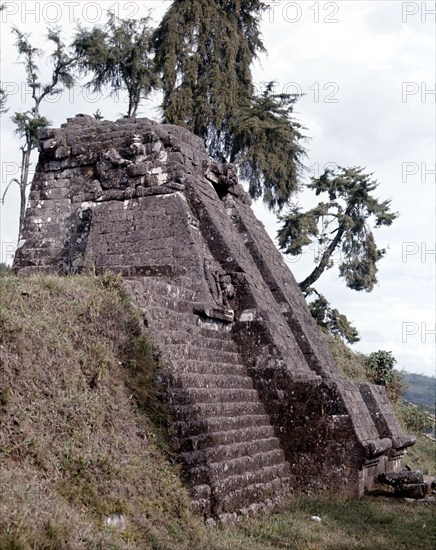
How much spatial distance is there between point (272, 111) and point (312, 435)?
16301 mm

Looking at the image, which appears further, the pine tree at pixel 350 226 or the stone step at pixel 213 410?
the pine tree at pixel 350 226

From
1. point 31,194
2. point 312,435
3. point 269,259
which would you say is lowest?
point 312,435

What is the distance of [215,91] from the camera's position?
22.2 meters

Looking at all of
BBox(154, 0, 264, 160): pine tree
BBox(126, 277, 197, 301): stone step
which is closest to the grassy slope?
BBox(126, 277, 197, 301): stone step

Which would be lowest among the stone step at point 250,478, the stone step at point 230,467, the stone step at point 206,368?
the stone step at point 250,478

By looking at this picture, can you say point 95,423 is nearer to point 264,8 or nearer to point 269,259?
point 269,259

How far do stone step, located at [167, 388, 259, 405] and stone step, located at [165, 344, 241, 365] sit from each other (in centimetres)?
42

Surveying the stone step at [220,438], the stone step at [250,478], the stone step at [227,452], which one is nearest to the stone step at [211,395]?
the stone step at [220,438]

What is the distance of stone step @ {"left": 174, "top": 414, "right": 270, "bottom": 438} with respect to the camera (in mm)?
6461

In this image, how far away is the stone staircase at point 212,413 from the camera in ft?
21.0

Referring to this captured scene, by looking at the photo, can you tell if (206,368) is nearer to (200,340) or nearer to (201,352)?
(201,352)

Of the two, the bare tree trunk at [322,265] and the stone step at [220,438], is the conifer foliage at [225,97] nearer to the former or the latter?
the bare tree trunk at [322,265]

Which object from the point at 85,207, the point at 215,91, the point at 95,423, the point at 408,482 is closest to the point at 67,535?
the point at 95,423

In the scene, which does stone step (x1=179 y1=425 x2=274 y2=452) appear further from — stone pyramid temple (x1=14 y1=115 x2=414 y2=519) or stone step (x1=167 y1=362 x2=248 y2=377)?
stone step (x1=167 y1=362 x2=248 y2=377)
